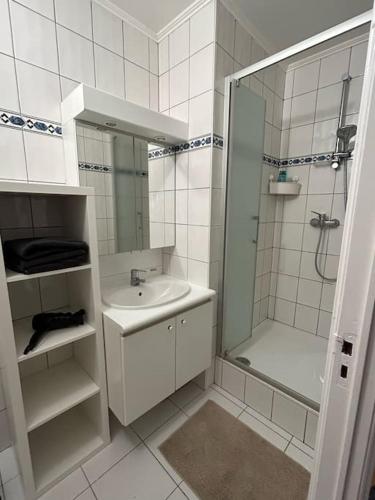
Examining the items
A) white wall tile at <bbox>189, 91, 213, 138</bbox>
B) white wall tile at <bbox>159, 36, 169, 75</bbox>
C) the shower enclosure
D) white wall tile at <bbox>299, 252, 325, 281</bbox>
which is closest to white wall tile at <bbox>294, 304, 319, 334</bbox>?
the shower enclosure

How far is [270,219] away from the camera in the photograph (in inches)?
83.8

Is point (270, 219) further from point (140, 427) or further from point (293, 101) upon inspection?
point (140, 427)

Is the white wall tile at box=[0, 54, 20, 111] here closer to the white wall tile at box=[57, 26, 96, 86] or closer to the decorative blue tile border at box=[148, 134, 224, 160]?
the white wall tile at box=[57, 26, 96, 86]

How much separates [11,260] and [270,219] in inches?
74.8

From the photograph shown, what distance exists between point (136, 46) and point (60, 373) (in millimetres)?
1991

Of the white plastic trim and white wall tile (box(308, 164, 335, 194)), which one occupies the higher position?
the white plastic trim

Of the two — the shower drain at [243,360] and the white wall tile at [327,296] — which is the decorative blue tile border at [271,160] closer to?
the white wall tile at [327,296]

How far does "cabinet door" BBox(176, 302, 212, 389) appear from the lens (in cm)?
134

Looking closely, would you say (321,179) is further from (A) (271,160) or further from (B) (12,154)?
(B) (12,154)

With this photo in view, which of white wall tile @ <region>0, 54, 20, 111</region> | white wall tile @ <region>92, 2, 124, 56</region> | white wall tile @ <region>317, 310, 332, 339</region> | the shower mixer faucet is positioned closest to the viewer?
white wall tile @ <region>0, 54, 20, 111</region>

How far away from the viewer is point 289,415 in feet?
4.45

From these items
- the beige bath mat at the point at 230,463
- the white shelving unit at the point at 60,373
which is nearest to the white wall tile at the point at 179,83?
the white shelving unit at the point at 60,373

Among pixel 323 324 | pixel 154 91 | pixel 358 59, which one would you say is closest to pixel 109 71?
pixel 154 91

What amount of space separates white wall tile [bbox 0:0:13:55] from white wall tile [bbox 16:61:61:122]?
0.06m
